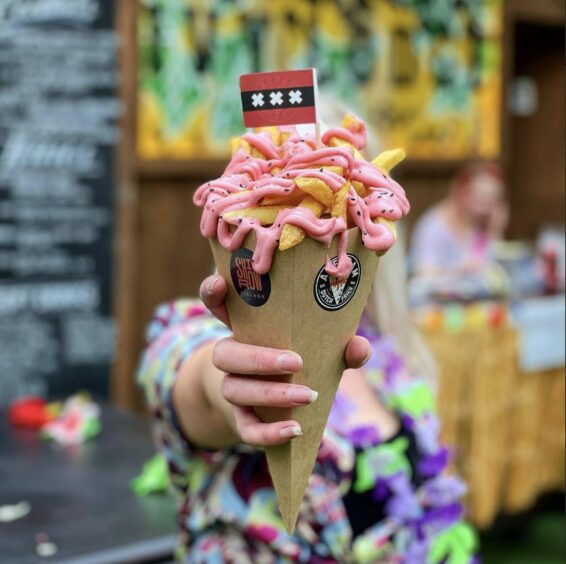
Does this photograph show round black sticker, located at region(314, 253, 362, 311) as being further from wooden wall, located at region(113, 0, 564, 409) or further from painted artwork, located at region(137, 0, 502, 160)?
wooden wall, located at region(113, 0, 564, 409)

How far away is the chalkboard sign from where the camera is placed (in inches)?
162

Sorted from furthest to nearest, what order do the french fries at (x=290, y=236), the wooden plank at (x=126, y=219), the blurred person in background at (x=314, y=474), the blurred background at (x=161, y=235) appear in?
the wooden plank at (x=126, y=219) < the blurred background at (x=161, y=235) < the blurred person in background at (x=314, y=474) < the french fries at (x=290, y=236)

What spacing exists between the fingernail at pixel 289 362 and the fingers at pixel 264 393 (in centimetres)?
2

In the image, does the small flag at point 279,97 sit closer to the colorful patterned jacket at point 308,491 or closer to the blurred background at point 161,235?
the colorful patterned jacket at point 308,491

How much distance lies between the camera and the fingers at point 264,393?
1.01 meters

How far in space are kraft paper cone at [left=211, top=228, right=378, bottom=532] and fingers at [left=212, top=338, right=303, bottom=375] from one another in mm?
16

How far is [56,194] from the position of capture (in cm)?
426

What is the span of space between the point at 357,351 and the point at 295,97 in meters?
0.29

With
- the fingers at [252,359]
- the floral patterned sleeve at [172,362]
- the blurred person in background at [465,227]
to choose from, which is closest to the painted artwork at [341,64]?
the blurred person in background at [465,227]

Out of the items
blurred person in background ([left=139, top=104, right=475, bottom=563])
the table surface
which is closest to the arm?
blurred person in background ([left=139, top=104, right=475, bottom=563])

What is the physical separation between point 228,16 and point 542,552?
3.00m

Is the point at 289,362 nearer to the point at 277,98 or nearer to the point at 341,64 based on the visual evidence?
the point at 277,98

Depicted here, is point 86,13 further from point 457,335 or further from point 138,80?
point 457,335

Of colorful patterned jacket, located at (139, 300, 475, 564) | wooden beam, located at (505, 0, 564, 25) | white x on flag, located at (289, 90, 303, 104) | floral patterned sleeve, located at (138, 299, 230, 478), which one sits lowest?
colorful patterned jacket, located at (139, 300, 475, 564)
